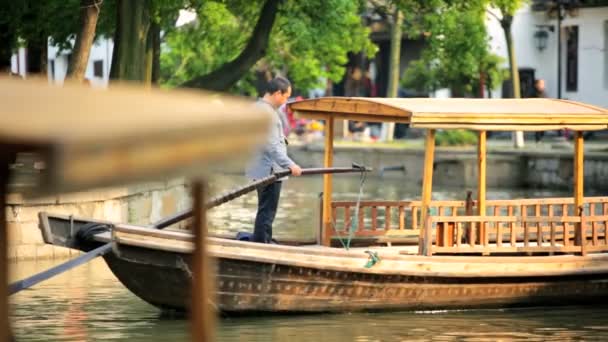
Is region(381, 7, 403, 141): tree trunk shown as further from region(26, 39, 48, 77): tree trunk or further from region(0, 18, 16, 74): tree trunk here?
region(0, 18, 16, 74): tree trunk

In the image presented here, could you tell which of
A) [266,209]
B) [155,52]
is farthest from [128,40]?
[266,209]

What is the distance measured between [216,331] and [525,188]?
18771 mm

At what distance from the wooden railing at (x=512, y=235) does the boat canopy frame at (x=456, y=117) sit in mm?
→ 114

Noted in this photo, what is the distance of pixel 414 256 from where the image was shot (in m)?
12.6

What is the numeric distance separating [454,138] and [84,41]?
17.6m

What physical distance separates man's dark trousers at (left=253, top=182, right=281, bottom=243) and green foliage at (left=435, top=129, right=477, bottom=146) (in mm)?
20984

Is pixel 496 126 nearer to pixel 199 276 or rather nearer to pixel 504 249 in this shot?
pixel 504 249

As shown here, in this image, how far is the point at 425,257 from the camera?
41.5 feet

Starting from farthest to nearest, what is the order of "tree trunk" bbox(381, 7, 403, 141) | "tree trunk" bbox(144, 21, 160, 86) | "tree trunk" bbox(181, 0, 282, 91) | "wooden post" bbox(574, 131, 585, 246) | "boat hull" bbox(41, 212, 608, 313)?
1. "tree trunk" bbox(381, 7, 403, 141)
2. "tree trunk" bbox(181, 0, 282, 91)
3. "tree trunk" bbox(144, 21, 160, 86)
4. "wooden post" bbox(574, 131, 585, 246)
5. "boat hull" bbox(41, 212, 608, 313)

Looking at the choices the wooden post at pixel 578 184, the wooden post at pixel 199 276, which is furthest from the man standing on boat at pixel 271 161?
the wooden post at pixel 199 276

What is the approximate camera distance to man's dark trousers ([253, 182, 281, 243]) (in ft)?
42.4

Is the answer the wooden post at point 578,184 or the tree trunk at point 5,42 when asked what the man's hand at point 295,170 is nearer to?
the wooden post at point 578,184

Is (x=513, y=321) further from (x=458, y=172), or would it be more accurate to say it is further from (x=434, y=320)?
(x=458, y=172)

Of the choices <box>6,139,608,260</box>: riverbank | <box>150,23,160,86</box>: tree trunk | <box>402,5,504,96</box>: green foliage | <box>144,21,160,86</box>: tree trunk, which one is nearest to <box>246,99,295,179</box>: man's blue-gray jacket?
<box>6,139,608,260</box>: riverbank
